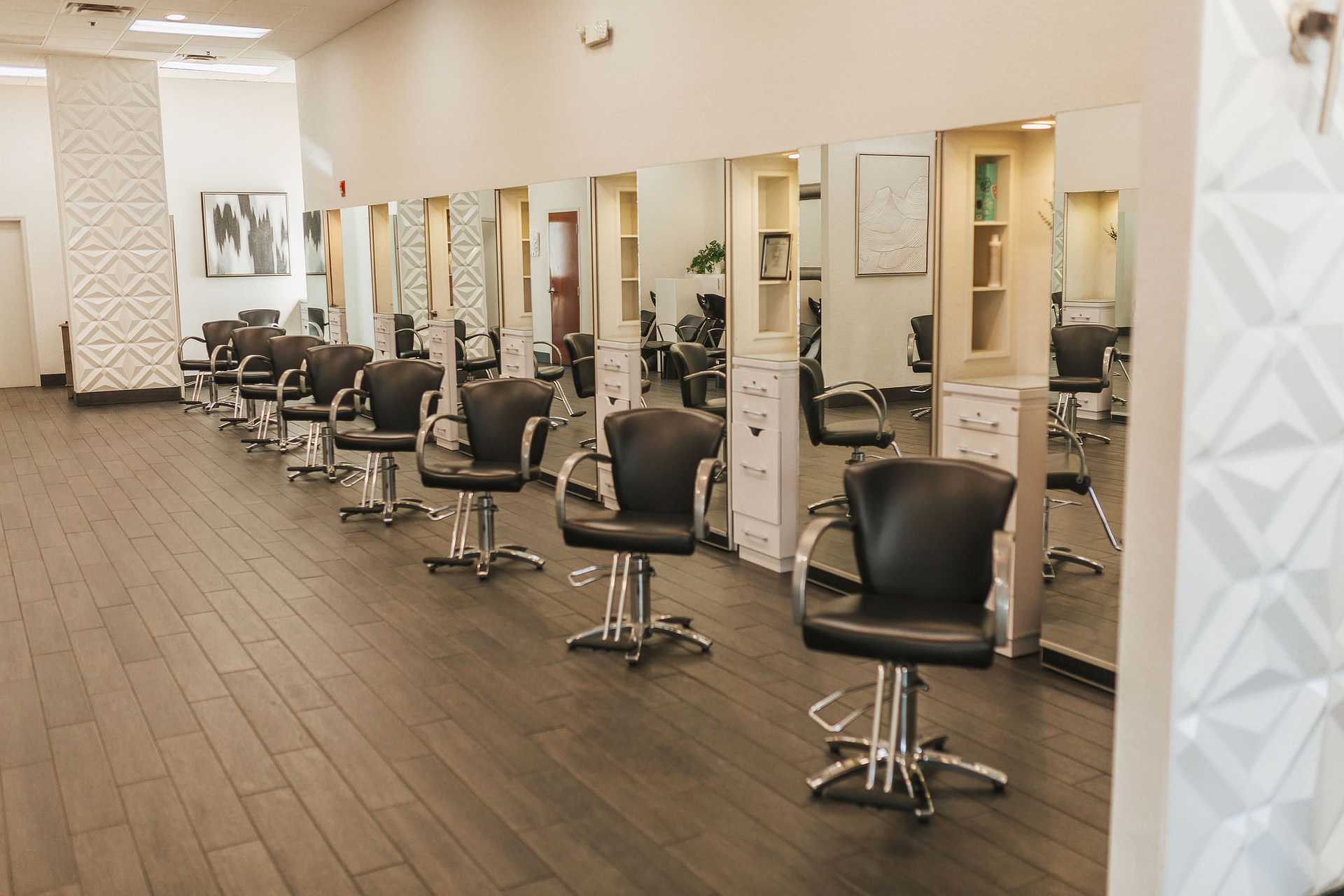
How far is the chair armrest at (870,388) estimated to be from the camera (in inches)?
196

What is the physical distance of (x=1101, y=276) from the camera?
13.1 feet

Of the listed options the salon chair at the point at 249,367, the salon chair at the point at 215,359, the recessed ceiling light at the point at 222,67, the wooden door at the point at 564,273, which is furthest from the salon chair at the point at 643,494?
the recessed ceiling light at the point at 222,67

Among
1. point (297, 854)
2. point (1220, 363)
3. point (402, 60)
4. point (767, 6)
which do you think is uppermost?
point (402, 60)

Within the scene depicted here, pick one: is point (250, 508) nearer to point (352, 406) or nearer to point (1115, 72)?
point (352, 406)

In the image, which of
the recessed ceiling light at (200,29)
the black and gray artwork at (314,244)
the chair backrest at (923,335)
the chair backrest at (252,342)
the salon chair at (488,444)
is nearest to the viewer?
the chair backrest at (923,335)

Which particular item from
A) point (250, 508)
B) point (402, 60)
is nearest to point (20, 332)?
point (402, 60)

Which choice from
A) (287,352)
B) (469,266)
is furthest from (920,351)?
(287,352)

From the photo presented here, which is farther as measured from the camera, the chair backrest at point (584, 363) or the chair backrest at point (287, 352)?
the chair backrest at point (287, 352)

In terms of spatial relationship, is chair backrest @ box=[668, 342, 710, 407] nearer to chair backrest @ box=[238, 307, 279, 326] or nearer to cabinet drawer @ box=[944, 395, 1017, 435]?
cabinet drawer @ box=[944, 395, 1017, 435]

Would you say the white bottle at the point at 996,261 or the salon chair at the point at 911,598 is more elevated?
the white bottle at the point at 996,261

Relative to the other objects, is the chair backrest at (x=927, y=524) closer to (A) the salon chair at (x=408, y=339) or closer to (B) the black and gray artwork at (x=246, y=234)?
(A) the salon chair at (x=408, y=339)

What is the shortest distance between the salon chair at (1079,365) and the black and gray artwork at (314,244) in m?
8.71

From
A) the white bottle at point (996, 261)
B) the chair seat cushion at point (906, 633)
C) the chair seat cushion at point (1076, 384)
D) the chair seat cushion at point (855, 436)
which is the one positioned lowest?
the chair seat cushion at point (906, 633)

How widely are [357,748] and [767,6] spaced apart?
3.71 metres
